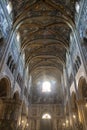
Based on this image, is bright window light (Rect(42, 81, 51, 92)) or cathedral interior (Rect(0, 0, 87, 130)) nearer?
cathedral interior (Rect(0, 0, 87, 130))

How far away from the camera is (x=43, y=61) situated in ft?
80.7

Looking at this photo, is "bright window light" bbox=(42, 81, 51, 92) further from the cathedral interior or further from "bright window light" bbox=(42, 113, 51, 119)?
"bright window light" bbox=(42, 113, 51, 119)

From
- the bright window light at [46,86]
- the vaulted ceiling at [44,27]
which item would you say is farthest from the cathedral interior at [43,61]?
the bright window light at [46,86]

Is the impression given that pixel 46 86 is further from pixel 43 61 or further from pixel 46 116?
pixel 46 116

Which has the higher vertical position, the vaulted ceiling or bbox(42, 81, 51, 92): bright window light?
the vaulted ceiling

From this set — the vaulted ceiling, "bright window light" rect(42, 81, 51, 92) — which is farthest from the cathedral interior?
"bright window light" rect(42, 81, 51, 92)

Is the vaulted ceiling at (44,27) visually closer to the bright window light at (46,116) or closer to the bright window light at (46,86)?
the bright window light at (46,86)

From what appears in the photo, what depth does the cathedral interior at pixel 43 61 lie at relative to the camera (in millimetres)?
11438

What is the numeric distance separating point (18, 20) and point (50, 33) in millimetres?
5222

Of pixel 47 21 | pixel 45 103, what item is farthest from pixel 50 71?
pixel 47 21

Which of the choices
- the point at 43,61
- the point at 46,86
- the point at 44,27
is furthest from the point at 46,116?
the point at 44,27

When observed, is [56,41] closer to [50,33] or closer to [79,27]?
[50,33]

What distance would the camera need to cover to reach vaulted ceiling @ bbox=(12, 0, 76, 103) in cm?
1411

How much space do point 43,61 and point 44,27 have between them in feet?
29.6
